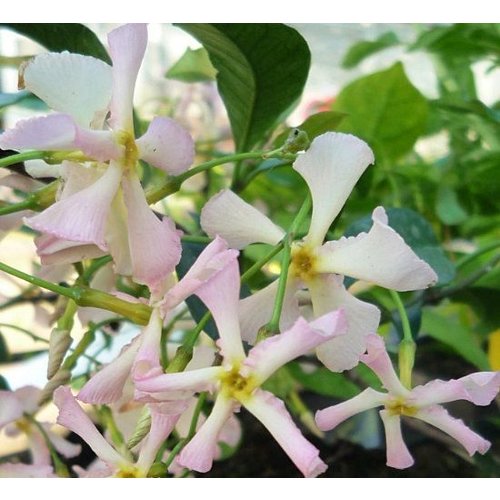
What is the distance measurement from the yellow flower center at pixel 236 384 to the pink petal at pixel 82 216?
6 centimetres

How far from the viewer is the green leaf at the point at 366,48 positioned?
0.79 metres

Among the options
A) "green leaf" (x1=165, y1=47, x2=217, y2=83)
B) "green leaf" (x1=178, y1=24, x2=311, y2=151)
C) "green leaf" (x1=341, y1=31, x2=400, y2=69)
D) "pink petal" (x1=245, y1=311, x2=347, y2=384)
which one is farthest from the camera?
"green leaf" (x1=341, y1=31, x2=400, y2=69)

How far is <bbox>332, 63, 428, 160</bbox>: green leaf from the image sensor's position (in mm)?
560

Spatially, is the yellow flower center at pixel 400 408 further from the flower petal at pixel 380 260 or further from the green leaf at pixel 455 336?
the green leaf at pixel 455 336

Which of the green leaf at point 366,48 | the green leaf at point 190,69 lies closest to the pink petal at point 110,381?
the green leaf at point 190,69

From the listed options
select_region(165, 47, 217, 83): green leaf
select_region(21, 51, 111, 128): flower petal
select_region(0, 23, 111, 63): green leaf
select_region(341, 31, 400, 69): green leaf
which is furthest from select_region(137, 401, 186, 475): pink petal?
select_region(341, 31, 400, 69): green leaf

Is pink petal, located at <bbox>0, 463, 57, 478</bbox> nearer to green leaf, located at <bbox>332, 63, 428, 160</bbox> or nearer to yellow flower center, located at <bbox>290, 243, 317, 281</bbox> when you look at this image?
yellow flower center, located at <bbox>290, 243, 317, 281</bbox>

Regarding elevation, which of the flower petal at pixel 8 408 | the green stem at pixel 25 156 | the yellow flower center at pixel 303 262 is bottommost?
the flower petal at pixel 8 408

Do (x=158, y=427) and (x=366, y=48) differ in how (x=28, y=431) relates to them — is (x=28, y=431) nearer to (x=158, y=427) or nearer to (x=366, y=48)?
(x=158, y=427)

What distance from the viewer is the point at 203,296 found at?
225 millimetres

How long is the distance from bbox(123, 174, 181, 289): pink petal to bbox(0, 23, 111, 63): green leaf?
0.15 metres

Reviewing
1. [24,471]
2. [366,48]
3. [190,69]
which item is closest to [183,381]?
[24,471]
